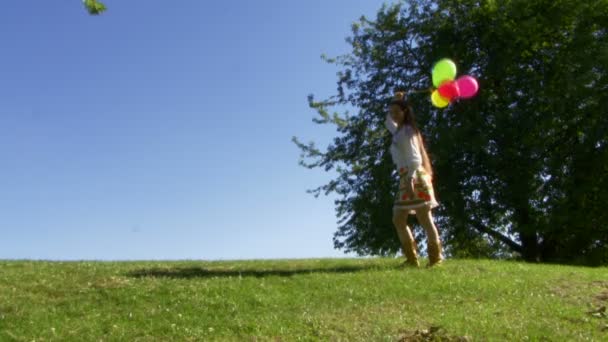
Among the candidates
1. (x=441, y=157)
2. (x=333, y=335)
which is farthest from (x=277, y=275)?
(x=441, y=157)

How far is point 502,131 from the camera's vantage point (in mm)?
25109

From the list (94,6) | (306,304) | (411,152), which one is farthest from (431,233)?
(94,6)

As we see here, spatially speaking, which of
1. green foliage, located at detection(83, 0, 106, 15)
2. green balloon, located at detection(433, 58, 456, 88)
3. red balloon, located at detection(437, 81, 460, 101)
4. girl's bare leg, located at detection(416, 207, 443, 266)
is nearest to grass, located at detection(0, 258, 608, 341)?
girl's bare leg, located at detection(416, 207, 443, 266)

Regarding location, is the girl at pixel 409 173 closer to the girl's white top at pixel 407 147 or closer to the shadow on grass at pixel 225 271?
the girl's white top at pixel 407 147

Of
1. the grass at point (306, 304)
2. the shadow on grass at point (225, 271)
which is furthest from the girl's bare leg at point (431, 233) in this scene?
the shadow on grass at point (225, 271)

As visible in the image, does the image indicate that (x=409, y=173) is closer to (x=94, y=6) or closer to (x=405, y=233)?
(x=405, y=233)

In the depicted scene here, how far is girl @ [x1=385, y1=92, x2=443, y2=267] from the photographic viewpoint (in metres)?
12.9

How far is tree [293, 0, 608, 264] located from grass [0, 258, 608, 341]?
1196cm

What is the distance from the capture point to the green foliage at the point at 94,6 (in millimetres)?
13289

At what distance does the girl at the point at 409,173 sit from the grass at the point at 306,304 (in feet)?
3.80

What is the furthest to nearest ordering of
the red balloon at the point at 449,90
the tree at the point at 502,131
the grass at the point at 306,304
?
the tree at the point at 502,131 < the red balloon at the point at 449,90 < the grass at the point at 306,304

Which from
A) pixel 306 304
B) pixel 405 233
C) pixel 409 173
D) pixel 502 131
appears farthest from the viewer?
pixel 502 131

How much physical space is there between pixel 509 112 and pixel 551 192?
13.0 feet

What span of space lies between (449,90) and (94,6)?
840 cm
